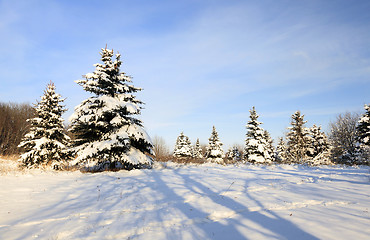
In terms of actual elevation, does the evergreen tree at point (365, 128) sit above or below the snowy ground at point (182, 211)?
above

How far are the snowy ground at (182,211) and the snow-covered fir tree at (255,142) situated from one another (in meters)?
20.4

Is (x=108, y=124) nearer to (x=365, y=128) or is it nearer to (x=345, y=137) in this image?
(x=365, y=128)

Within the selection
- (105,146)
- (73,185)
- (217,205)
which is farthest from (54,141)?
(217,205)

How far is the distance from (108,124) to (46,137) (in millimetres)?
7744

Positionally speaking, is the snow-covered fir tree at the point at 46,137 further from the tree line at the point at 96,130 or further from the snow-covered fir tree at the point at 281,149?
the snow-covered fir tree at the point at 281,149

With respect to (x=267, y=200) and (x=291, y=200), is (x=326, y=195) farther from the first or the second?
(x=267, y=200)

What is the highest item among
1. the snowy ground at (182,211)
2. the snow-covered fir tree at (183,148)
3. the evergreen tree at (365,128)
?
the evergreen tree at (365,128)

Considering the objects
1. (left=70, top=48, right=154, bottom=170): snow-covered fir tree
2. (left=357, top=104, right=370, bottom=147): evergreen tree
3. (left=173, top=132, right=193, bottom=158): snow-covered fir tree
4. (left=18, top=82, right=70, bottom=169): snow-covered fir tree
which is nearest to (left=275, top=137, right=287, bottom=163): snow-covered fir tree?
(left=357, top=104, right=370, bottom=147): evergreen tree

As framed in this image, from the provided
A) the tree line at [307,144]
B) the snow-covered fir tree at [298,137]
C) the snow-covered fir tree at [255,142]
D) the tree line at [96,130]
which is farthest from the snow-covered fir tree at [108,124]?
the snow-covered fir tree at [298,137]

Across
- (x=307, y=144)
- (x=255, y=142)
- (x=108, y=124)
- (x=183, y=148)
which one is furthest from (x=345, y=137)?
(x=108, y=124)

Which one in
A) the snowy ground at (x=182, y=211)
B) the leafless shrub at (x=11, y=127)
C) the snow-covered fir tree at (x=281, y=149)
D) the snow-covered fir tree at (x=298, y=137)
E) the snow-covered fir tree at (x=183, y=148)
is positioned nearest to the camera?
the snowy ground at (x=182, y=211)

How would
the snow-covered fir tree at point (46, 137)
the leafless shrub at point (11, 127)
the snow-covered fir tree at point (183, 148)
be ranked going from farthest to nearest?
the snow-covered fir tree at point (183, 148) → the leafless shrub at point (11, 127) → the snow-covered fir tree at point (46, 137)

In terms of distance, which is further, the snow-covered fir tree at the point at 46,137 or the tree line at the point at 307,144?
the tree line at the point at 307,144

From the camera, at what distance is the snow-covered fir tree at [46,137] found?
53.7ft
